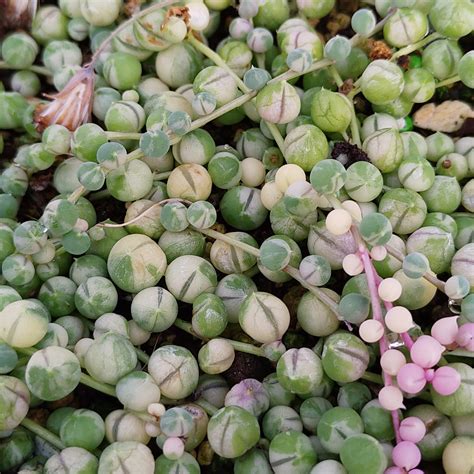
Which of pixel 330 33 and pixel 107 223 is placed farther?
pixel 330 33

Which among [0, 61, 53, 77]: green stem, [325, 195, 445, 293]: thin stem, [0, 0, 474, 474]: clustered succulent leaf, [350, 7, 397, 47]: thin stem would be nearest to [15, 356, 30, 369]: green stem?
[0, 0, 474, 474]: clustered succulent leaf

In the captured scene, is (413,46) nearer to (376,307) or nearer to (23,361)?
(376,307)

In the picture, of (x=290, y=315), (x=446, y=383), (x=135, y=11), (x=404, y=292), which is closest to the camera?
(x=446, y=383)

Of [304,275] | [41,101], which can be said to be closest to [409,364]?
[304,275]

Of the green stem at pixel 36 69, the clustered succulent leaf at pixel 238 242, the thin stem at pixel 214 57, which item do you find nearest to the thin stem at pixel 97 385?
the clustered succulent leaf at pixel 238 242

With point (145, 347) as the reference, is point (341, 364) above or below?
above

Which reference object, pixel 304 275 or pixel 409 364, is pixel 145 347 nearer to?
pixel 304 275
